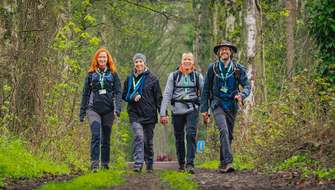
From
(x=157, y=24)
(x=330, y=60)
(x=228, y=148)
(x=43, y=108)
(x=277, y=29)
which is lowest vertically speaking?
(x=228, y=148)

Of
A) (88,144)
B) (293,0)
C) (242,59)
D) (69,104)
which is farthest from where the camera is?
(293,0)

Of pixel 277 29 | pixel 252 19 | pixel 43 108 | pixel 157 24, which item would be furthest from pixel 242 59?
pixel 157 24

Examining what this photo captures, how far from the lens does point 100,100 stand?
13.3 metres

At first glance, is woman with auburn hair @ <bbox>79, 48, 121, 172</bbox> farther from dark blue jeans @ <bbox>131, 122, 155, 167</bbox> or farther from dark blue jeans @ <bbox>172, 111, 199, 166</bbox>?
dark blue jeans @ <bbox>172, 111, 199, 166</bbox>

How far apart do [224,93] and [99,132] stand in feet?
8.13

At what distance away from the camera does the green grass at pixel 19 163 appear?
37.3ft

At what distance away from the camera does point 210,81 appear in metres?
12.7

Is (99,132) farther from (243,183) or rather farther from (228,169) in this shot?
(243,183)

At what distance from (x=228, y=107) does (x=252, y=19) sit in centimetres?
664

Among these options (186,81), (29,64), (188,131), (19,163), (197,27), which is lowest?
(19,163)

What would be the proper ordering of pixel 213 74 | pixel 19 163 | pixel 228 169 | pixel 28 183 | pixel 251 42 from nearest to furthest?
pixel 28 183, pixel 19 163, pixel 228 169, pixel 213 74, pixel 251 42

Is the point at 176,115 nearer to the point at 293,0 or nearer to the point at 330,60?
the point at 330,60

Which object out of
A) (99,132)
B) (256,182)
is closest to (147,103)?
(99,132)

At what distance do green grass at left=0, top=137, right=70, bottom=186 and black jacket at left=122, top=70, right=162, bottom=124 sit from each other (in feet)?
5.84
